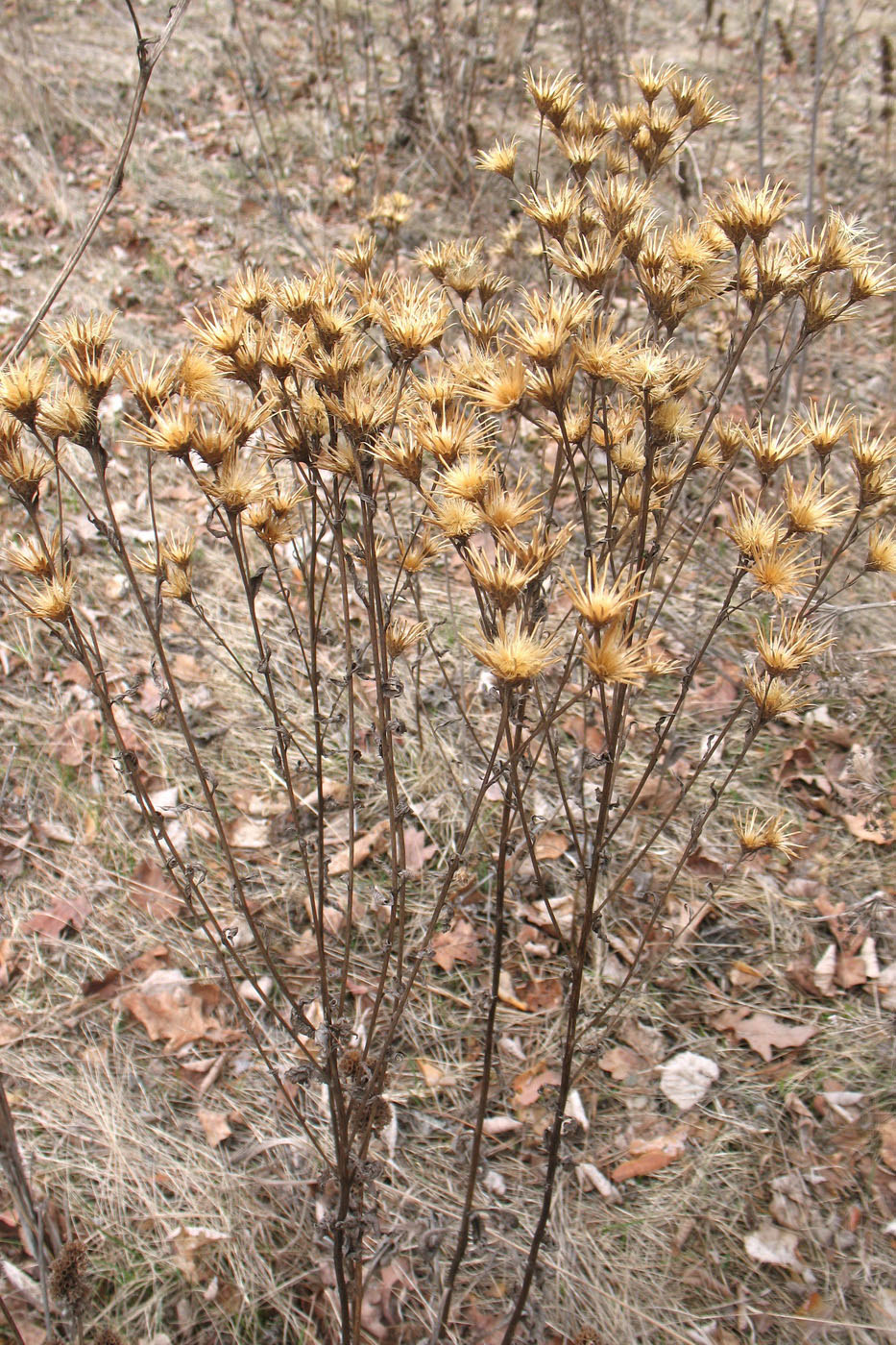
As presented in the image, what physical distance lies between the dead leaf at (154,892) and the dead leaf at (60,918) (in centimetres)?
15

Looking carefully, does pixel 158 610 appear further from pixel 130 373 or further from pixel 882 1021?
pixel 882 1021

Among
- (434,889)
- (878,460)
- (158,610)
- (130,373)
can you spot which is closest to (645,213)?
(878,460)

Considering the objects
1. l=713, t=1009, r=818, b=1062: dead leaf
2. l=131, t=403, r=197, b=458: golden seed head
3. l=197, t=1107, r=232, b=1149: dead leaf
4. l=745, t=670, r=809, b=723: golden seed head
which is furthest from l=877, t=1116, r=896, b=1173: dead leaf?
l=131, t=403, r=197, b=458: golden seed head

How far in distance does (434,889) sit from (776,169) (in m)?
5.31

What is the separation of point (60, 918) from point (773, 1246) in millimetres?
2109

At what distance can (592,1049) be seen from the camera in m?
1.92

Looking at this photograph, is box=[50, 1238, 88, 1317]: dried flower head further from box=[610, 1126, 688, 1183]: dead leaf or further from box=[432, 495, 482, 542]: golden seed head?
box=[432, 495, 482, 542]: golden seed head

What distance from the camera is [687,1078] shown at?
7.36 ft

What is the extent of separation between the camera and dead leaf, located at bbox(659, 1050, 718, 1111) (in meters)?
2.21

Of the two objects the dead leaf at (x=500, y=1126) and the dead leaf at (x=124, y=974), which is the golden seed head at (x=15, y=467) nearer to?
the dead leaf at (x=124, y=974)

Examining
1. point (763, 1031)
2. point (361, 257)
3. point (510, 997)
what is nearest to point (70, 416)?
point (361, 257)

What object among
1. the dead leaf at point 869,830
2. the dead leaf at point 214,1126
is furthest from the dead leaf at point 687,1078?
the dead leaf at point 214,1126

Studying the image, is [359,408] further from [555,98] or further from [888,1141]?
[888,1141]

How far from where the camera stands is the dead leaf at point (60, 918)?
2.61 meters
